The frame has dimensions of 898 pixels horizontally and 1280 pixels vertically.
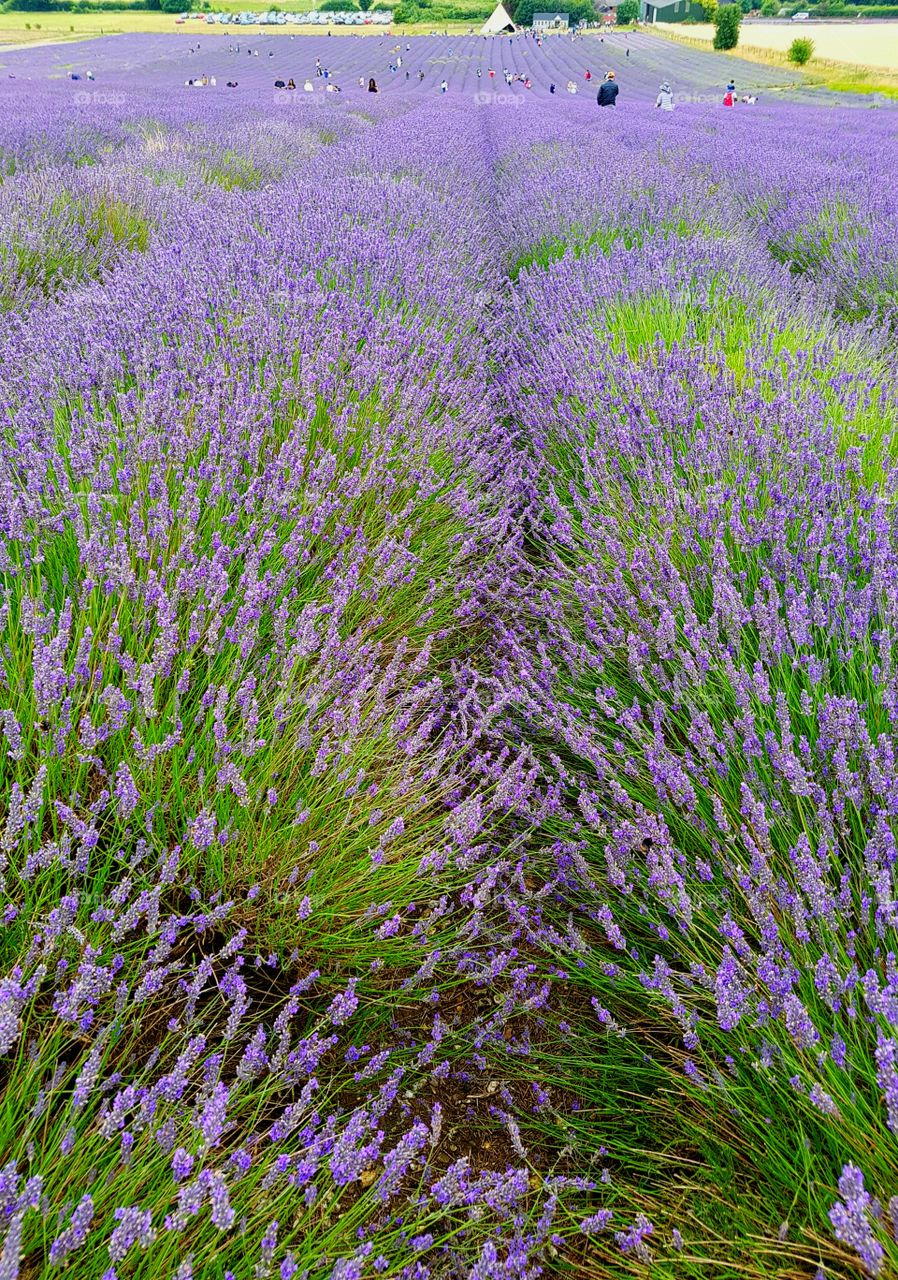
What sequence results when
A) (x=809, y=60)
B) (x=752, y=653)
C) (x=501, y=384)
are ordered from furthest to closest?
(x=809, y=60), (x=501, y=384), (x=752, y=653)

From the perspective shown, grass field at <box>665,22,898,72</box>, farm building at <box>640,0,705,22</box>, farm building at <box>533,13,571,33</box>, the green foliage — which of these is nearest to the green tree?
grass field at <box>665,22,898,72</box>

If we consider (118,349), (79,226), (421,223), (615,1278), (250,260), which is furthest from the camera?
(79,226)

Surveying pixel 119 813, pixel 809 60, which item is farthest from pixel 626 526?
pixel 809 60

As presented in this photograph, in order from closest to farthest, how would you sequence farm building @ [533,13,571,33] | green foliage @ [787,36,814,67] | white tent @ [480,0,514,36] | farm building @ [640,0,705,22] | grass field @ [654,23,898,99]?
grass field @ [654,23,898,99], green foliage @ [787,36,814,67], white tent @ [480,0,514,36], farm building @ [640,0,705,22], farm building @ [533,13,571,33]

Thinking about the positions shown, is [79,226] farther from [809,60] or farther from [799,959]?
[809,60]

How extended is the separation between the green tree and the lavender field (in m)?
41.4

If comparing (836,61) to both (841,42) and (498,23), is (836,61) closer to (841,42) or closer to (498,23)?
(841,42)

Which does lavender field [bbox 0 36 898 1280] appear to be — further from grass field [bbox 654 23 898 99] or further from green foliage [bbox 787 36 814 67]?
green foliage [bbox 787 36 814 67]

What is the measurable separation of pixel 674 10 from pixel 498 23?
13.2 metres

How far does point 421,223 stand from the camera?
4379 mm

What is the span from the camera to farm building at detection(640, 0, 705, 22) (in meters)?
53.3

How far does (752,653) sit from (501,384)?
7.98 ft

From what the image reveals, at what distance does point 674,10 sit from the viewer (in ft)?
179

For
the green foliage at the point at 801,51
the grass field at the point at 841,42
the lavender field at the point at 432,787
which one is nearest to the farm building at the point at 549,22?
the grass field at the point at 841,42
